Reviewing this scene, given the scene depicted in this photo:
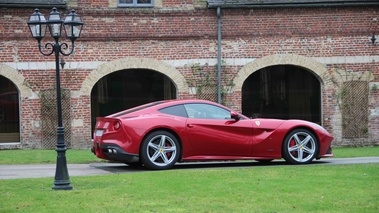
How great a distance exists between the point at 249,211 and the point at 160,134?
16.7 ft

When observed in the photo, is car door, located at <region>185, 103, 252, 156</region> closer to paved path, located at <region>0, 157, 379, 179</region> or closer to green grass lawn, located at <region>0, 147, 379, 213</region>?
paved path, located at <region>0, 157, 379, 179</region>

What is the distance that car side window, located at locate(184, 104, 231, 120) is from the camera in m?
13.5

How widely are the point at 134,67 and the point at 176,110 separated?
7.96 meters

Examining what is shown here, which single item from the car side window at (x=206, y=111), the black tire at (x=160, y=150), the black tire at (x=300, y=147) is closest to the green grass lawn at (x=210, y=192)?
the black tire at (x=160, y=150)

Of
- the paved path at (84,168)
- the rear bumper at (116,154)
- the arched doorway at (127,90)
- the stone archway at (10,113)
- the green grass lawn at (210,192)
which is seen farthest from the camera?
the arched doorway at (127,90)

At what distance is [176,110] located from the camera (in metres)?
13.5

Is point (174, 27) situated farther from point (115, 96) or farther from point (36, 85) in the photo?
point (36, 85)

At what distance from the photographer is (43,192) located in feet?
32.3

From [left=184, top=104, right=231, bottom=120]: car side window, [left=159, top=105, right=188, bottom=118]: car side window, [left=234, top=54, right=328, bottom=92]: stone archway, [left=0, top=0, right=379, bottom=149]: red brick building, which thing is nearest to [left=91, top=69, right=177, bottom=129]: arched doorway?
[left=0, top=0, right=379, bottom=149]: red brick building

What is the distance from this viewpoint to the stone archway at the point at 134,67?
21.0 metres

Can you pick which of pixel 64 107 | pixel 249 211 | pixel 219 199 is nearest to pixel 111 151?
pixel 219 199

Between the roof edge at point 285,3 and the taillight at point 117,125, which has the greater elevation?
the roof edge at point 285,3

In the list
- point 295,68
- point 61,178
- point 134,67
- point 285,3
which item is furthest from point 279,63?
point 61,178

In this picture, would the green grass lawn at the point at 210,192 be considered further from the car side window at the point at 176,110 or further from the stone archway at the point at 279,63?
the stone archway at the point at 279,63
